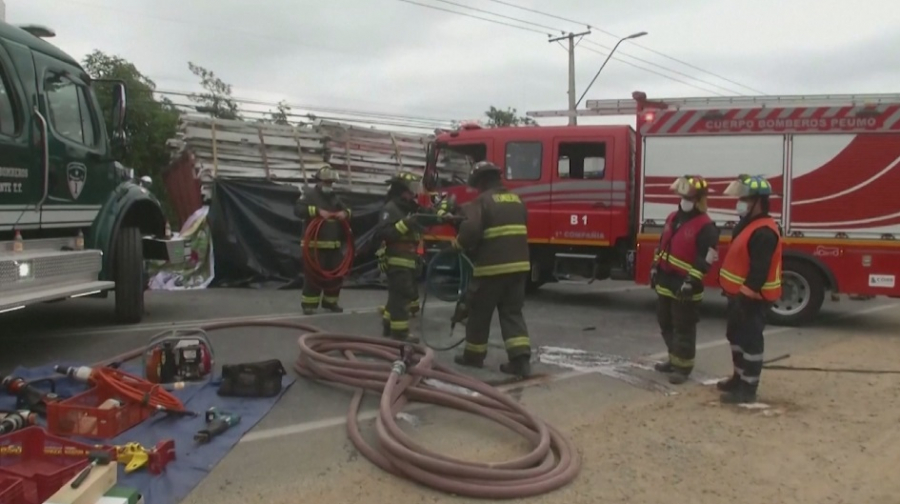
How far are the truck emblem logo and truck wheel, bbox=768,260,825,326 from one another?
315 inches

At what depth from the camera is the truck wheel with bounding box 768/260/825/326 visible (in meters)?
9.60

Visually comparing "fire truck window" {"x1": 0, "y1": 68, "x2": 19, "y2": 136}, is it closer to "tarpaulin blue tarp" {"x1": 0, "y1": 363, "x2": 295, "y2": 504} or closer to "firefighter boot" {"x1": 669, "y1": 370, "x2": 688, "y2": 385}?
"tarpaulin blue tarp" {"x1": 0, "y1": 363, "x2": 295, "y2": 504}

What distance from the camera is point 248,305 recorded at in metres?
10.4

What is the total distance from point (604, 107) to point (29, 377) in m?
8.89

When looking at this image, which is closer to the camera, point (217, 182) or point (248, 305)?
point (248, 305)

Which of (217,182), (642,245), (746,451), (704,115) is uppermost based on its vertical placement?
(704,115)

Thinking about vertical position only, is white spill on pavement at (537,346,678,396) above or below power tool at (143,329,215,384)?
below

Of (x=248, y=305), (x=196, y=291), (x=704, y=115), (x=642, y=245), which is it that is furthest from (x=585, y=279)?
(x=196, y=291)

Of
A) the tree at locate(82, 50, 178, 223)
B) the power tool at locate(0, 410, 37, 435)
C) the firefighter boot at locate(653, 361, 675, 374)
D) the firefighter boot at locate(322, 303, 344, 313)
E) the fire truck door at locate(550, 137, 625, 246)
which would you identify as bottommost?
the firefighter boot at locate(653, 361, 675, 374)

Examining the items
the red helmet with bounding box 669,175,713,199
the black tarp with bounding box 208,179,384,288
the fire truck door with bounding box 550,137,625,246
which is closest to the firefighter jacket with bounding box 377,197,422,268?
the red helmet with bounding box 669,175,713,199

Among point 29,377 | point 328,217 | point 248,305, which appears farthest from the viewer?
point 248,305

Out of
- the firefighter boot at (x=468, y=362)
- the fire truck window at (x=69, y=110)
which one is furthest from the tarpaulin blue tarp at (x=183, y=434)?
the fire truck window at (x=69, y=110)

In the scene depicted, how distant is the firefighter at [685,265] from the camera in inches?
255

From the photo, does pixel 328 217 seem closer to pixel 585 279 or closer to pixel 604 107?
pixel 585 279
